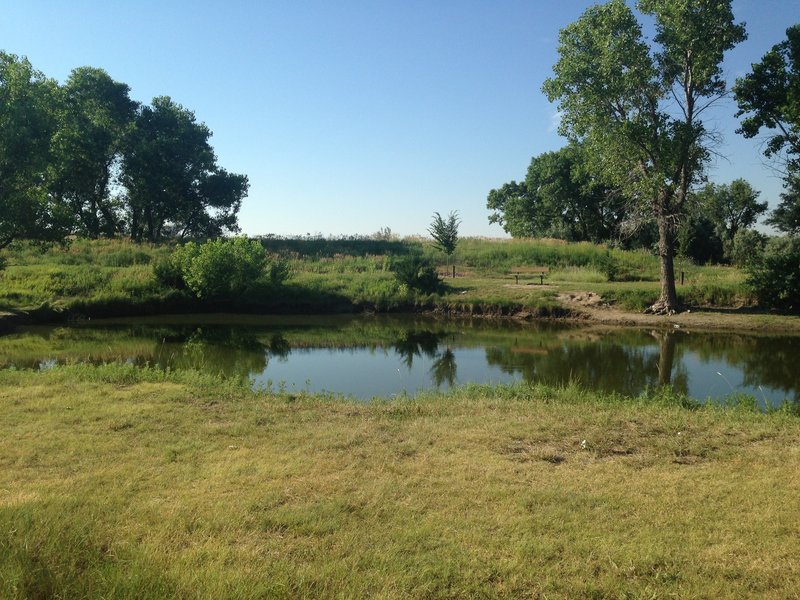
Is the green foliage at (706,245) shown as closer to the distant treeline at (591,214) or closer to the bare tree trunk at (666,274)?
the distant treeline at (591,214)

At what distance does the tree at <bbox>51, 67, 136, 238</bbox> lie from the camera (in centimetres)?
4278

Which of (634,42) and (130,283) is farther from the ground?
(634,42)

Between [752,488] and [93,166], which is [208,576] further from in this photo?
[93,166]

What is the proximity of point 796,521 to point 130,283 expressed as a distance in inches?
1169

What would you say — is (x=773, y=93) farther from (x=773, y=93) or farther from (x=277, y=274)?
(x=277, y=274)

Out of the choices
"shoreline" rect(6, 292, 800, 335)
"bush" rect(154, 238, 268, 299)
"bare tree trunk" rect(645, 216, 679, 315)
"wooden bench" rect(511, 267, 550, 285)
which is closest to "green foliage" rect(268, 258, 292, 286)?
"bush" rect(154, 238, 268, 299)

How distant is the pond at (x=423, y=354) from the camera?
14898 mm

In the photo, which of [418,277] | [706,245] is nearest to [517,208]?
[706,245]

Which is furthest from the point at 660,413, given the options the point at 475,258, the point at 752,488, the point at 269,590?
the point at 475,258

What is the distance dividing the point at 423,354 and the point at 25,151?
17732 mm

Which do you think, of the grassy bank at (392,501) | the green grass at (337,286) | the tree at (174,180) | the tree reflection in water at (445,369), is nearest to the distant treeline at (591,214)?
Result: the green grass at (337,286)

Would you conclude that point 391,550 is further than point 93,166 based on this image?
No

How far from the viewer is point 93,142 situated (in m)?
43.1

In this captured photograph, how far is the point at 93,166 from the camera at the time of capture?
44031 mm
